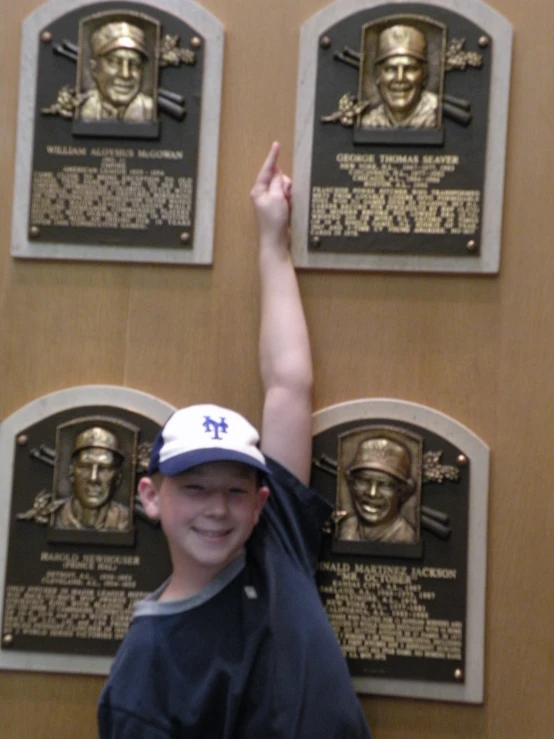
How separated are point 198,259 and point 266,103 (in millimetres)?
429

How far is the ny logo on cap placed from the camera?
2.39m

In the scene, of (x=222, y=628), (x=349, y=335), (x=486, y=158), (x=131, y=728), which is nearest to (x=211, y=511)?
(x=222, y=628)

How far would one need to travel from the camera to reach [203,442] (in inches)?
92.9

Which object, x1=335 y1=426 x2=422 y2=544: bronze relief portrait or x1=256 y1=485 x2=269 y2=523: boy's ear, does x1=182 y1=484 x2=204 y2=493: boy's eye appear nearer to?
x1=256 y1=485 x2=269 y2=523: boy's ear

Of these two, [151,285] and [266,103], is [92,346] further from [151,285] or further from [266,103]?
[266,103]

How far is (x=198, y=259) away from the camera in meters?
2.87

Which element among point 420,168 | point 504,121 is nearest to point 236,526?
point 420,168

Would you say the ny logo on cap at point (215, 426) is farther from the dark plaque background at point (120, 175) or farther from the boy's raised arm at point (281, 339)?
the dark plaque background at point (120, 175)

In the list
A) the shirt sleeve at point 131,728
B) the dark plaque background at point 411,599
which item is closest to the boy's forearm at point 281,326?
the dark plaque background at point 411,599

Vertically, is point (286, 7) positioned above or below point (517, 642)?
above

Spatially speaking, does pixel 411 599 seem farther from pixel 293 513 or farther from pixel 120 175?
pixel 120 175

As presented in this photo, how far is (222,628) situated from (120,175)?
118cm

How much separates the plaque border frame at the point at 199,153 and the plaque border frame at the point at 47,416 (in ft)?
1.13

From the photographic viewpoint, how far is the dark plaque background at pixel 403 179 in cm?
278
